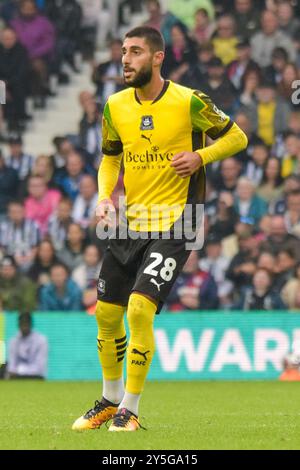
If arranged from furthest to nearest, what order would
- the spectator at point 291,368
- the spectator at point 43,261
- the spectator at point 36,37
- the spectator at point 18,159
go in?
the spectator at point 36,37 < the spectator at point 18,159 < the spectator at point 43,261 < the spectator at point 291,368

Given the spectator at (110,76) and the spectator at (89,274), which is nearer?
the spectator at (89,274)

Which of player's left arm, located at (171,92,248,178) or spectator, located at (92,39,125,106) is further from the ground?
spectator, located at (92,39,125,106)

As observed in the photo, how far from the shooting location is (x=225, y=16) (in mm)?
19625

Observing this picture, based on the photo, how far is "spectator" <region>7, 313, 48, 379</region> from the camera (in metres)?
15.8

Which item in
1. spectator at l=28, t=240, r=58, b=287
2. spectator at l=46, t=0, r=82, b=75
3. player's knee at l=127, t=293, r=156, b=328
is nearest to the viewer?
player's knee at l=127, t=293, r=156, b=328

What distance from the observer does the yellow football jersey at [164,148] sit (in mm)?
8359

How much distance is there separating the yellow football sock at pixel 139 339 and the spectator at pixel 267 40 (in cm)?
1179

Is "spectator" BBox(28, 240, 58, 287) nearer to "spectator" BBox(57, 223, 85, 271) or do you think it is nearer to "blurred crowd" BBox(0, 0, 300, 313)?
"blurred crowd" BBox(0, 0, 300, 313)

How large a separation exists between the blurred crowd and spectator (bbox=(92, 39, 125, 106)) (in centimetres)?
2

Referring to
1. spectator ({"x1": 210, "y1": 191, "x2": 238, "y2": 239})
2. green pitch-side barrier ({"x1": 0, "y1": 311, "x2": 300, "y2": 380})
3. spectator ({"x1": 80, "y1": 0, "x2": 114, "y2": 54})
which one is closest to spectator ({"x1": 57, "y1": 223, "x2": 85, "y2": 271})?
green pitch-side barrier ({"x1": 0, "y1": 311, "x2": 300, "y2": 380})

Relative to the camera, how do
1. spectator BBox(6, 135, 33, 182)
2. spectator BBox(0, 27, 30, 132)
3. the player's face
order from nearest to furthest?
1. the player's face
2. spectator BBox(6, 135, 33, 182)
3. spectator BBox(0, 27, 30, 132)

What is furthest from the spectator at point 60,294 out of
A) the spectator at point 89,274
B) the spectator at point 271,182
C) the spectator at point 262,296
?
the spectator at point 271,182

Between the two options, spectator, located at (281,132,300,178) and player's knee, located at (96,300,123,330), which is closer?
player's knee, located at (96,300,123,330)

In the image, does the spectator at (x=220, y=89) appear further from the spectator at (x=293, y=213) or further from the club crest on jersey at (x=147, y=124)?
the club crest on jersey at (x=147, y=124)
